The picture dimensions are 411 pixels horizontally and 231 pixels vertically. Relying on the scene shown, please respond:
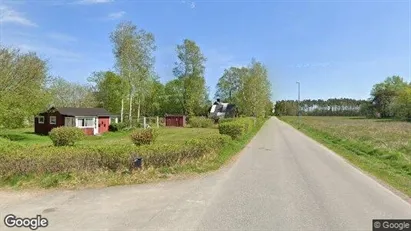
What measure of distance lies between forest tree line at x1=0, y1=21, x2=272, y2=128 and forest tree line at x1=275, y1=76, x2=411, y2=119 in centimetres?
2835

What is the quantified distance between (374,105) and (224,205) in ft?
420

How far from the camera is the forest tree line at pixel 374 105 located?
97000 mm

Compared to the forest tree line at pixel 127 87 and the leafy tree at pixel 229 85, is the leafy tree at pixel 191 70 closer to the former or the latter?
the forest tree line at pixel 127 87

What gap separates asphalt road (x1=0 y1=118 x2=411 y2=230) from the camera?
645cm

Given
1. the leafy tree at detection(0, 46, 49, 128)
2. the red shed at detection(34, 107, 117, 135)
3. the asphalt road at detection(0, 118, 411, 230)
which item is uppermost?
the leafy tree at detection(0, 46, 49, 128)

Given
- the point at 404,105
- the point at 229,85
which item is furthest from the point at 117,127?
the point at 404,105

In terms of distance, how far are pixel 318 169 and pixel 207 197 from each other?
6.74m

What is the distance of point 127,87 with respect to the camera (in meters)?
42.7

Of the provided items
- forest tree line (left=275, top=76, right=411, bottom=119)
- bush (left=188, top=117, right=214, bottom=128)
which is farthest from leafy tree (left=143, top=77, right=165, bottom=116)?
forest tree line (left=275, top=76, right=411, bottom=119)

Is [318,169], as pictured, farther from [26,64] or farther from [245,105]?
[245,105]

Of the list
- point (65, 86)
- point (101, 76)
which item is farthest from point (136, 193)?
point (101, 76)

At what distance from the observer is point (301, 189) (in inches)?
380

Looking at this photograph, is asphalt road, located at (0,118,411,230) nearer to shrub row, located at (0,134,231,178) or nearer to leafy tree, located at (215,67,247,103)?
shrub row, located at (0,134,231,178)

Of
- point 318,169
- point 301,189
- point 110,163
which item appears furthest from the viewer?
point 318,169
